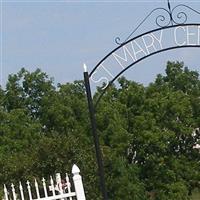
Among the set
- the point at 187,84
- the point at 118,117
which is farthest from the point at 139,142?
the point at 187,84

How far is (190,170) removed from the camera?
26.1 m

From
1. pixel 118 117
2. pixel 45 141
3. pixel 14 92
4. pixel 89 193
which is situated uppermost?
pixel 14 92

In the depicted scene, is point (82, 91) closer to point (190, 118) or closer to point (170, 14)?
point (190, 118)

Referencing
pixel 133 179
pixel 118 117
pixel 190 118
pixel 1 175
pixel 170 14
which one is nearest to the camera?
pixel 170 14

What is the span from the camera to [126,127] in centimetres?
2538

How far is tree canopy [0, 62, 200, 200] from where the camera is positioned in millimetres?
22891

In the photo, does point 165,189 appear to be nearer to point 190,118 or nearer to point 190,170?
point 190,170

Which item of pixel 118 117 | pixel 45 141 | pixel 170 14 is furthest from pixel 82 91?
pixel 170 14

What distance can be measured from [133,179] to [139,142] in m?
2.47

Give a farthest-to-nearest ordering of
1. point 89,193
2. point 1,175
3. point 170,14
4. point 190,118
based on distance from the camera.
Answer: point 190,118
point 1,175
point 89,193
point 170,14

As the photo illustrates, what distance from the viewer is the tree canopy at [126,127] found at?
22891mm

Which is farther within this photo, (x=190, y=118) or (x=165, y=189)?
(x=190, y=118)

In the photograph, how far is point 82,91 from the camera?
26.3 metres

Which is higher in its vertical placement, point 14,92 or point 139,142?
point 14,92
